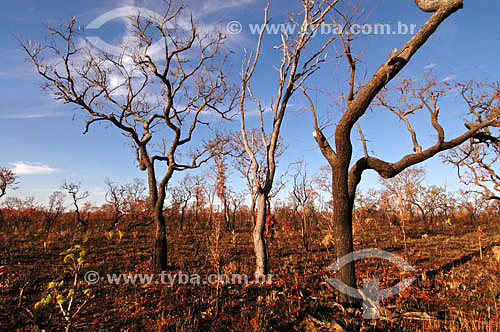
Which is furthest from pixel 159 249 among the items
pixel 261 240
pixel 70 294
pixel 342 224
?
pixel 342 224

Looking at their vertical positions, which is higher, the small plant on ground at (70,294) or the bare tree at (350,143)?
the bare tree at (350,143)

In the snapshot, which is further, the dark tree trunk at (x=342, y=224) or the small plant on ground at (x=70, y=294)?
the dark tree trunk at (x=342, y=224)

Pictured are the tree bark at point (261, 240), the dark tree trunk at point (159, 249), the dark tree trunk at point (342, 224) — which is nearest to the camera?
the dark tree trunk at point (342, 224)

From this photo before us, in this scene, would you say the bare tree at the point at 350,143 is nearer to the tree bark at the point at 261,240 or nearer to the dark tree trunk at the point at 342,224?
the dark tree trunk at the point at 342,224

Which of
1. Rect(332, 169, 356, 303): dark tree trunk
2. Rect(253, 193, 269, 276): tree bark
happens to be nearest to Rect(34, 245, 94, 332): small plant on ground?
Rect(253, 193, 269, 276): tree bark

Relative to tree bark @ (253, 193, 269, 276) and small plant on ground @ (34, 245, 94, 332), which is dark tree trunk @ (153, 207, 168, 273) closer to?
small plant on ground @ (34, 245, 94, 332)

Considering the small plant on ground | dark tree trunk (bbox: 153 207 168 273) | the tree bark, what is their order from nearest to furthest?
1. the small plant on ground
2. the tree bark
3. dark tree trunk (bbox: 153 207 168 273)

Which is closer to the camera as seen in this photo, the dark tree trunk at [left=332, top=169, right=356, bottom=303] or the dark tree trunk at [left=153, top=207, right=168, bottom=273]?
the dark tree trunk at [left=332, top=169, right=356, bottom=303]

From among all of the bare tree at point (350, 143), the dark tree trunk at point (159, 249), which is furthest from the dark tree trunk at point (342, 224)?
the dark tree trunk at point (159, 249)

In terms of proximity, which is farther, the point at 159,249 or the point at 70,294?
the point at 159,249

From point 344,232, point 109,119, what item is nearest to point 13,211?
point 109,119

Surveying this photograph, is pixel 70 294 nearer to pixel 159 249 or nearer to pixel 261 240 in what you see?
pixel 261 240

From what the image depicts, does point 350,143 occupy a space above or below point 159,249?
above

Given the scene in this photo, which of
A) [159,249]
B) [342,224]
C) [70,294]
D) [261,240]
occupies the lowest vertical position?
[159,249]
